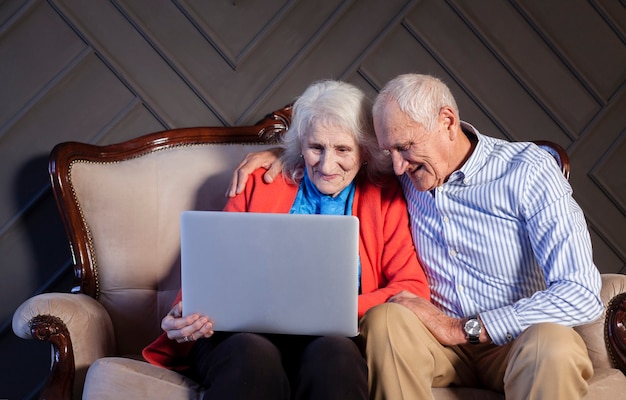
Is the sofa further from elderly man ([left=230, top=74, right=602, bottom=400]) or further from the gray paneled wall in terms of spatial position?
elderly man ([left=230, top=74, right=602, bottom=400])

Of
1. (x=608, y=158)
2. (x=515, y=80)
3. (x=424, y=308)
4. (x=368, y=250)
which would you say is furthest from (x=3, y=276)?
(x=608, y=158)

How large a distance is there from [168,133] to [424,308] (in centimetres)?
107

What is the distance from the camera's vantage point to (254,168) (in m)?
2.06

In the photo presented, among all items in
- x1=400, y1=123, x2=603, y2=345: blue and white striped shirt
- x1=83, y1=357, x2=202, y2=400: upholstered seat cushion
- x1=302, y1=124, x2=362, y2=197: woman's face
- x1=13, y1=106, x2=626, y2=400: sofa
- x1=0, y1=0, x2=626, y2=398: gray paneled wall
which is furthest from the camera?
x1=0, y1=0, x2=626, y2=398: gray paneled wall

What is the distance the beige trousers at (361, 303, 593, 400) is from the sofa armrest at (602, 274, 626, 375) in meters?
0.29

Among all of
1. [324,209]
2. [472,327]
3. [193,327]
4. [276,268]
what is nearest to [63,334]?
[193,327]

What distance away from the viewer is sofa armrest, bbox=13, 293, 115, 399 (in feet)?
5.92

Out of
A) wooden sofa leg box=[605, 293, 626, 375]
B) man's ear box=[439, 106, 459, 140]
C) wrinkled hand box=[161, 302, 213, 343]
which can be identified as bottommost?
wooden sofa leg box=[605, 293, 626, 375]

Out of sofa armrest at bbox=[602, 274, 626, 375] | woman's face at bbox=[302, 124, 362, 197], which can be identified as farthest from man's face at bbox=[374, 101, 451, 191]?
sofa armrest at bbox=[602, 274, 626, 375]

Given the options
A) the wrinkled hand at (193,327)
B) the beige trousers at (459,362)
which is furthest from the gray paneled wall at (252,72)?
the beige trousers at (459,362)

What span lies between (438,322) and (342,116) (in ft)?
1.99

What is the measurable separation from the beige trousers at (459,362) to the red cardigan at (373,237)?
21 centimetres

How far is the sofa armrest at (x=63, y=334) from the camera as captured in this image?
1.80m

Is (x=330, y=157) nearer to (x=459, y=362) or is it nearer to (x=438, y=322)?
(x=438, y=322)
